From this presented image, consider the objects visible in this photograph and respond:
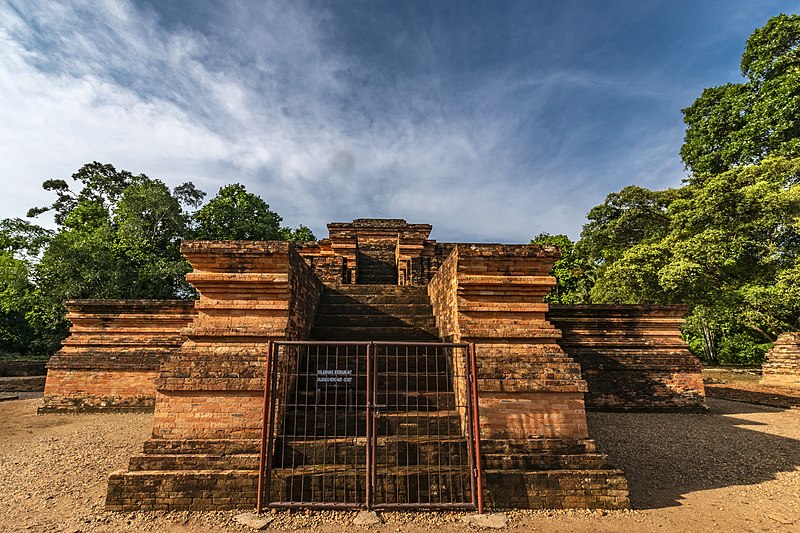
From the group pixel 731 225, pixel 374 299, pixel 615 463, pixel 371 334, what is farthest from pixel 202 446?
pixel 731 225

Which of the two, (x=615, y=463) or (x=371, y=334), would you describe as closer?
(x=615, y=463)

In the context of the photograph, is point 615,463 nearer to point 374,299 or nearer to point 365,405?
point 365,405

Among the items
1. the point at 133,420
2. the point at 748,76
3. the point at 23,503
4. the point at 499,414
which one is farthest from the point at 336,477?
the point at 748,76

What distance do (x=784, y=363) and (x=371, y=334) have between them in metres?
16.1

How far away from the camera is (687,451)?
236 inches

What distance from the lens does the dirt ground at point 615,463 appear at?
3.81 metres

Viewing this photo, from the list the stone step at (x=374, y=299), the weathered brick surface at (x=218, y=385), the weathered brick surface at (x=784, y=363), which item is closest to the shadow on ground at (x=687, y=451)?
the stone step at (x=374, y=299)

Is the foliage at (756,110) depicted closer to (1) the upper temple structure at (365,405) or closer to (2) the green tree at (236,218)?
A: (1) the upper temple structure at (365,405)

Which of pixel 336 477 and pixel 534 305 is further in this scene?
pixel 534 305

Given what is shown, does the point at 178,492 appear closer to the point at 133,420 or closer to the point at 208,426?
the point at 208,426

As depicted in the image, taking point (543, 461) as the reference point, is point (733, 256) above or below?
above

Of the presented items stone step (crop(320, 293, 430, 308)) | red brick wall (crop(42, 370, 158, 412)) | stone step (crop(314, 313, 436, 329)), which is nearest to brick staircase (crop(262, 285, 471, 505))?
stone step (crop(314, 313, 436, 329))

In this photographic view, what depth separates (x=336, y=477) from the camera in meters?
4.14

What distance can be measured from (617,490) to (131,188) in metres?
23.5
